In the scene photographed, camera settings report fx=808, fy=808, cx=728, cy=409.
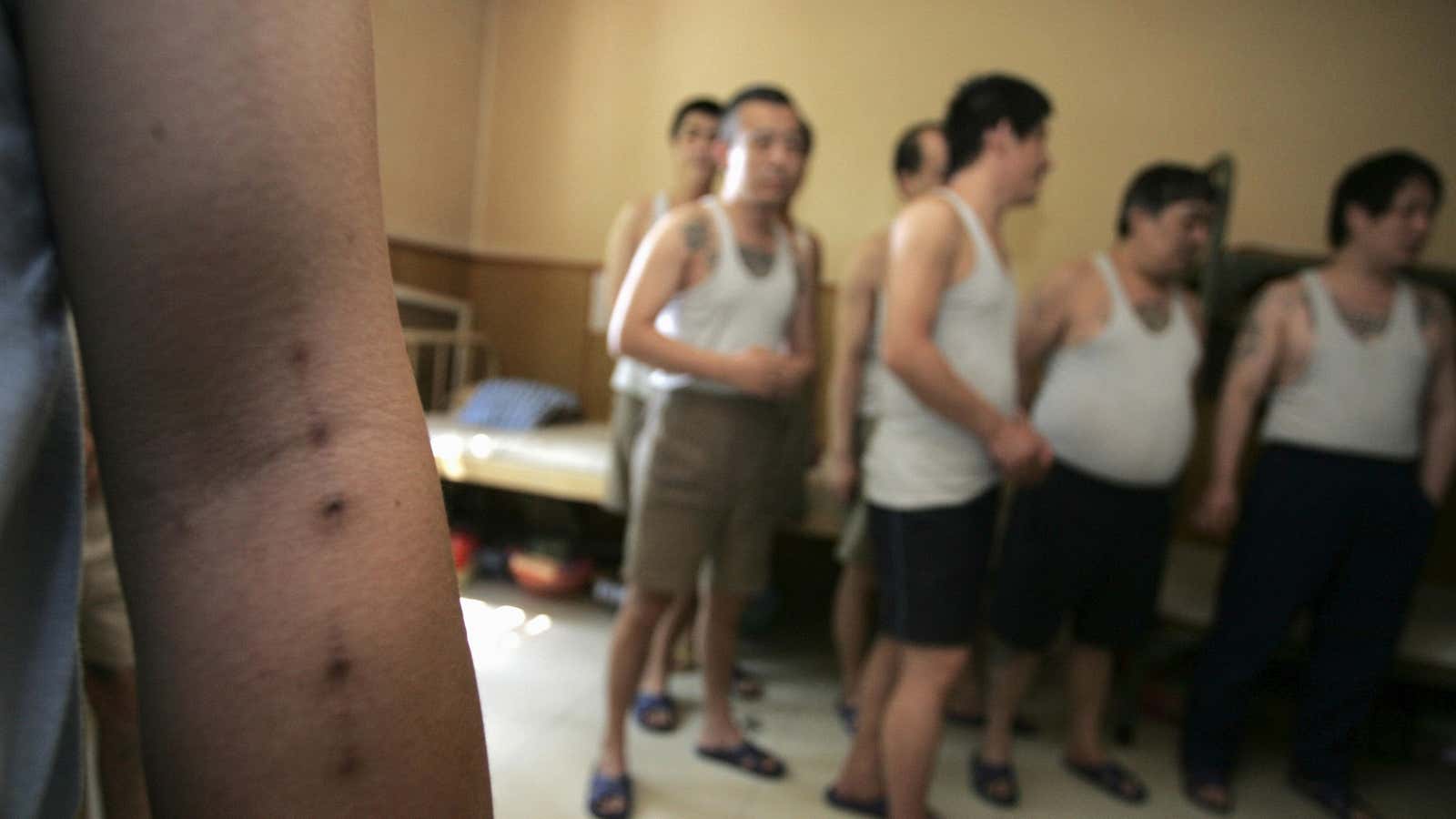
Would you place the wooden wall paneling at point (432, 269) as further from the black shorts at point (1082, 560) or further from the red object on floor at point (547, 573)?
the black shorts at point (1082, 560)

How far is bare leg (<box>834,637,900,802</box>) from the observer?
181cm

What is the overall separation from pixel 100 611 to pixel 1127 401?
77.3 inches

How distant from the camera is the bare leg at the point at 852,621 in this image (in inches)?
90.7

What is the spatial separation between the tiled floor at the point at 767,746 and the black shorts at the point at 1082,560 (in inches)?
15.6

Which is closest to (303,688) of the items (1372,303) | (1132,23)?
(1372,303)

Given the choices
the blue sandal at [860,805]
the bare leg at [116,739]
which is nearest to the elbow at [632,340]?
the bare leg at [116,739]

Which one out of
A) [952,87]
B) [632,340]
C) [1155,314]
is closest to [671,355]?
[632,340]

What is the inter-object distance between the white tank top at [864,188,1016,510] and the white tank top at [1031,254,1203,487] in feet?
1.44

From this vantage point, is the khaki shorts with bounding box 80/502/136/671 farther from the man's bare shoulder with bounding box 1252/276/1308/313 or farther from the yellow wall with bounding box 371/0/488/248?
the man's bare shoulder with bounding box 1252/276/1308/313

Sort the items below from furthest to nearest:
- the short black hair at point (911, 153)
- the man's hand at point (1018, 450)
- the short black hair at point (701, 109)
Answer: the short black hair at point (701, 109) → the short black hair at point (911, 153) → the man's hand at point (1018, 450)

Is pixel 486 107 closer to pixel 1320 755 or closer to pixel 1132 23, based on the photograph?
pixel 1132 23

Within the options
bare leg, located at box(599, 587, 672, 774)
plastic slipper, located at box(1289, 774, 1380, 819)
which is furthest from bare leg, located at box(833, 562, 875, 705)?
plastic slipper, located at box(1289, 774, 1380, 819)

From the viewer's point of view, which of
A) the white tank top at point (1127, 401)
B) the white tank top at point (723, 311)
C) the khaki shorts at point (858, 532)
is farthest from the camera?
the khaki shorts at point (858, 532)

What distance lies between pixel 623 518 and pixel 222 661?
3.30 metres
